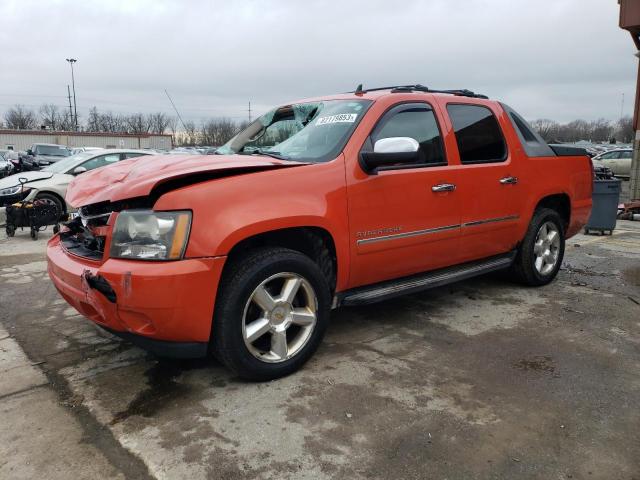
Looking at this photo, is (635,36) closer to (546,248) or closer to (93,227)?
(546,248)

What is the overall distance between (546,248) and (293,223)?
3338 millimetres

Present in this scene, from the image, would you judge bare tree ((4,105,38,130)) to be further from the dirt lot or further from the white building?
the dirt lot

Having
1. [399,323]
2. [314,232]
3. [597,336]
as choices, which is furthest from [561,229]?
[314,232]

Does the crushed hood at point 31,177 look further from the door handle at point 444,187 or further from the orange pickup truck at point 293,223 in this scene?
the door handle at point 444,187

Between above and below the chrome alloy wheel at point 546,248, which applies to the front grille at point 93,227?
above

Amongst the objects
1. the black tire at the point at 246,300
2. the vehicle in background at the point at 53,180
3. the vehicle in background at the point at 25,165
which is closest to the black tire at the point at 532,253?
the black tire at the point at 246,300

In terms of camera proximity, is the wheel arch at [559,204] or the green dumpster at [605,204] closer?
the wheel arch at [559,204]

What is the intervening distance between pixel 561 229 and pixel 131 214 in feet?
14.4

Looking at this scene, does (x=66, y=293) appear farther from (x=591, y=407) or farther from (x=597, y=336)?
(x=597, y=336)

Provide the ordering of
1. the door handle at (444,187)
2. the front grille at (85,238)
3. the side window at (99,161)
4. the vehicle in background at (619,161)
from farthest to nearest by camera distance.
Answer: the vehicle in background at (619,161)
the side window at (99,161)
the door handle at (444,187)
the front grille at (85,238)

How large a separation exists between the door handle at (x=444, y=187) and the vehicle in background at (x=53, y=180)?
7.01 meters

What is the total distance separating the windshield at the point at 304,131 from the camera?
11.5ft

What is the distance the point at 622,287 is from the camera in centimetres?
545

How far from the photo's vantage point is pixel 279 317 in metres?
3.11
